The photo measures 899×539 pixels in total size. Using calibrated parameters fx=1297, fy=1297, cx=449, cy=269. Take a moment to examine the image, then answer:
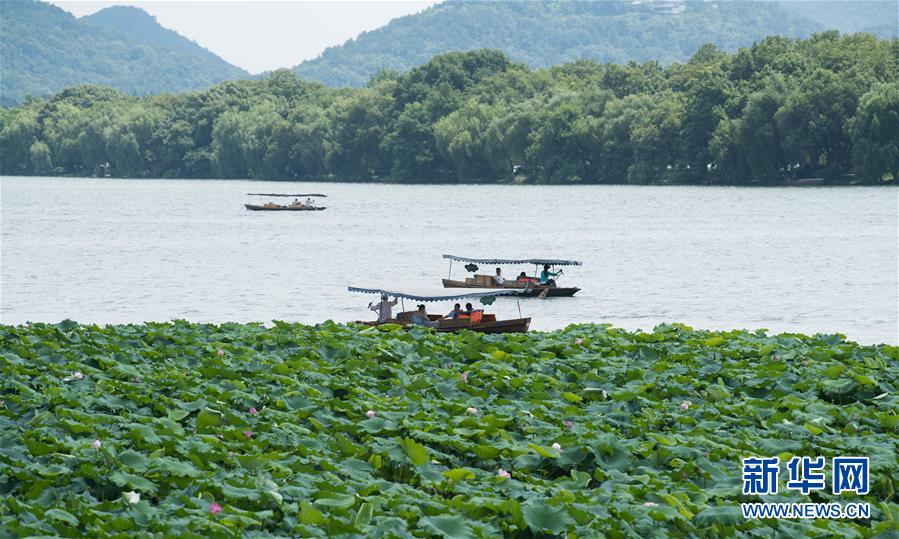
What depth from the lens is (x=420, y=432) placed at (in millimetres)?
9930

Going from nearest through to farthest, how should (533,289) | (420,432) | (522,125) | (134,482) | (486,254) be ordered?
(134,482) → (420,432) → (533,289) → (486,254) → (522,125)

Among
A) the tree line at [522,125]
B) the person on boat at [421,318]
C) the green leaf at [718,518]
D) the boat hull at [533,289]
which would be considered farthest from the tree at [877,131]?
the green leaf at [718,518]

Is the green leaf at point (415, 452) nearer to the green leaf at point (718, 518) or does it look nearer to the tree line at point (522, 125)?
the green leaf at point (718, 518)

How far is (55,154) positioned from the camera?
501ft

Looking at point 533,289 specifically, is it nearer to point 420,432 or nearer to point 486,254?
point 486,254

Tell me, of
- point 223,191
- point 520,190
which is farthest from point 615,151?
point 223,191

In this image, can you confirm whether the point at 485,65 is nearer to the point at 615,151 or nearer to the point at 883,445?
the point at 615,151

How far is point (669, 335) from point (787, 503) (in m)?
7.77

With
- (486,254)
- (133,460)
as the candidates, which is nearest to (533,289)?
(486,254)

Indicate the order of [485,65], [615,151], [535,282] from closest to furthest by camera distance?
[535,282], [615,151], [485,65]

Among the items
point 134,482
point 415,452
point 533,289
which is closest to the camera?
point 134,482

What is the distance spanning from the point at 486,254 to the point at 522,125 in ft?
191

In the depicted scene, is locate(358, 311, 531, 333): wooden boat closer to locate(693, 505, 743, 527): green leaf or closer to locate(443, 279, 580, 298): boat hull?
locate(443, 279, 580, 298): boat hull

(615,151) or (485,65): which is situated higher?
(485,65)
